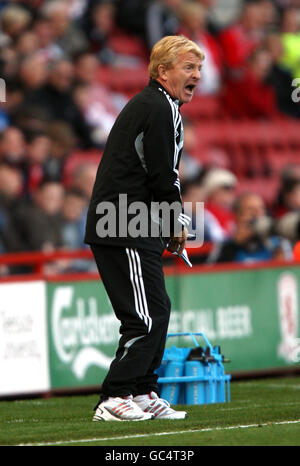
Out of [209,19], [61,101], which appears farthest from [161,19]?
[61,101]

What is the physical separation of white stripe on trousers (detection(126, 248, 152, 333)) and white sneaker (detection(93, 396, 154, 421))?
1.48 ft

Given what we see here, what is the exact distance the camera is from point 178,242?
6.80m

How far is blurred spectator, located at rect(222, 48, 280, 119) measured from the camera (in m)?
16.8

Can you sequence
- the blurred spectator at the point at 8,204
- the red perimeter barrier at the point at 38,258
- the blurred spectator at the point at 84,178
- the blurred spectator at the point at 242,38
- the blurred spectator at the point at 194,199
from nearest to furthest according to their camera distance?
the red perimeter barrier at the point at 38,258, the blurred spectator at the point at 8,204, the blurred spectator at the point at 194,199, the blurred spectator at the point at 84,178, the blurred spectator at the point at 242,38

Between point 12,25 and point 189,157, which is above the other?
point 12,25

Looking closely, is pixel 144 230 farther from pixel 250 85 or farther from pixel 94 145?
pixel 250 85

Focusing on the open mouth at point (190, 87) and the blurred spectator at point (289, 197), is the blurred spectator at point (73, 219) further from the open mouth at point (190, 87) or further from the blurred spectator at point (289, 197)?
the open mouth at point (190, 87)

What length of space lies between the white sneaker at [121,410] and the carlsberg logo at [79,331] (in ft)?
10.8

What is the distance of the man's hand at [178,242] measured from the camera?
678 centimetres

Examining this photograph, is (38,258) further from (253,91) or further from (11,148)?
(253,91)

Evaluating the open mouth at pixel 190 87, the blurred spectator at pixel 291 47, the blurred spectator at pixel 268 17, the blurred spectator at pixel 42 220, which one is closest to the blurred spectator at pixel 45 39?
the blurred spectator at pixel 42 220

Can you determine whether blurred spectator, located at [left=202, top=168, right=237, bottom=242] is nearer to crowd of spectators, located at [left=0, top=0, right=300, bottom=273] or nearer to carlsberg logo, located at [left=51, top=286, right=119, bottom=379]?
crowd of spectators, located at [left=0, top=0, right=300, bottom=273]

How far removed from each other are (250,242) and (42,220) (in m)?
2.10

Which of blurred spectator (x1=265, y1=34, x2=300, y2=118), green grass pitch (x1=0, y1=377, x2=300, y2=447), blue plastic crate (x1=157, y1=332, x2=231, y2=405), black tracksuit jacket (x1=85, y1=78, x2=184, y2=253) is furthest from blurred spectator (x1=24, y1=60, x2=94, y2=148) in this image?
black tracksuit jacket (x1=85, y1=78, x2=184, y2=253)
